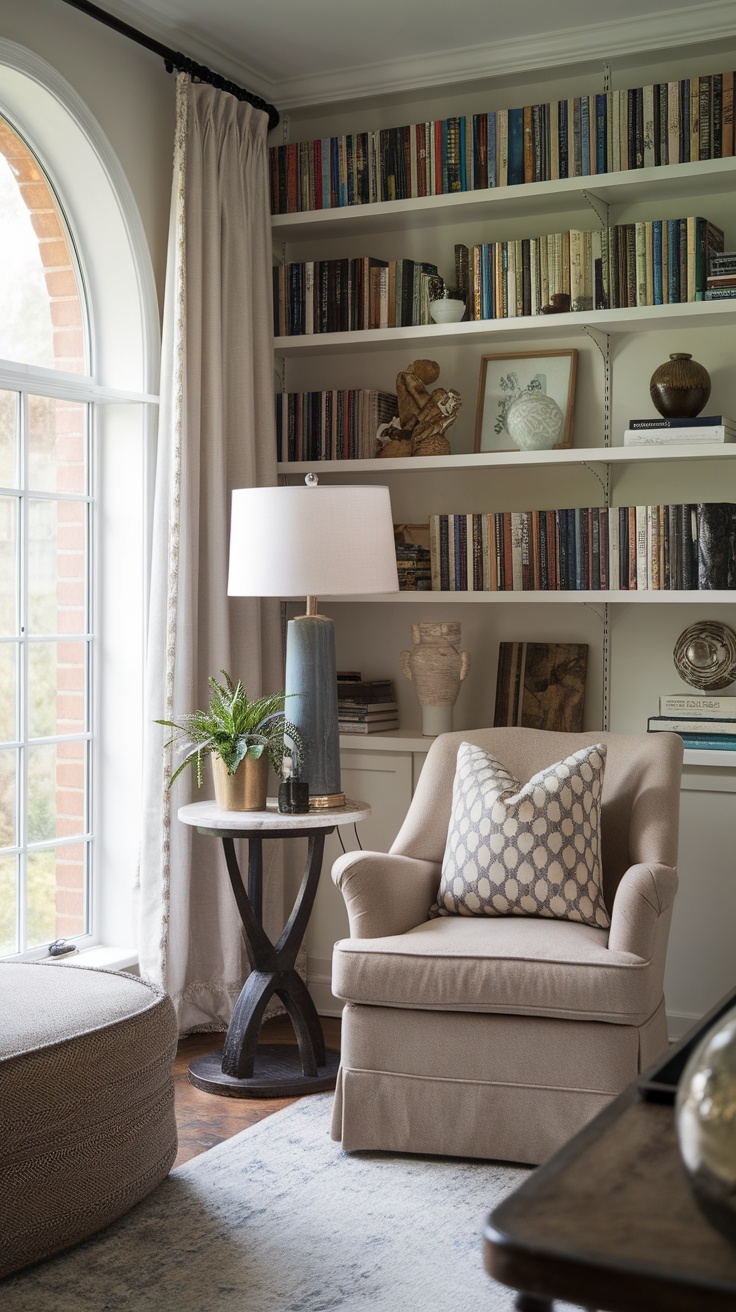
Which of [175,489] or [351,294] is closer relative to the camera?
[175,489]

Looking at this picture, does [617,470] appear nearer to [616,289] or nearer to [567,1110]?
[616,289]

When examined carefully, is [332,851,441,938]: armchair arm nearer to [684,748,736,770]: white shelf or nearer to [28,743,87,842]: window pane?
[684,748,736,770]: white shelf

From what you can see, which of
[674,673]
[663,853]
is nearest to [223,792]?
[663,853]

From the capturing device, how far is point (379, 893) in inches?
117

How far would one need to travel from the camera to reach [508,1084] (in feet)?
8.95

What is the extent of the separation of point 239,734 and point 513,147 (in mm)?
1899

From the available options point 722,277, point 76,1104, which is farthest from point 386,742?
point 76,1104

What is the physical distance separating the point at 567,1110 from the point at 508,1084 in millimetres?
131

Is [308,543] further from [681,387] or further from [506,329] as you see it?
[681,387]

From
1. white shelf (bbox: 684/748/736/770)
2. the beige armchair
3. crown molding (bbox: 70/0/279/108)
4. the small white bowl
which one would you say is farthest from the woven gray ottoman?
crown molding (bbox: 70/0/279/108)

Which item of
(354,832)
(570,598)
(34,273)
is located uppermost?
(34,273)

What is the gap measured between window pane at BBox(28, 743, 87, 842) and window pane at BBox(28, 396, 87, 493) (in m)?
0.74

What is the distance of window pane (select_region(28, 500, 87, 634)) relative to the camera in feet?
11.7

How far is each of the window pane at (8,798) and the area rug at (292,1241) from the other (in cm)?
105
